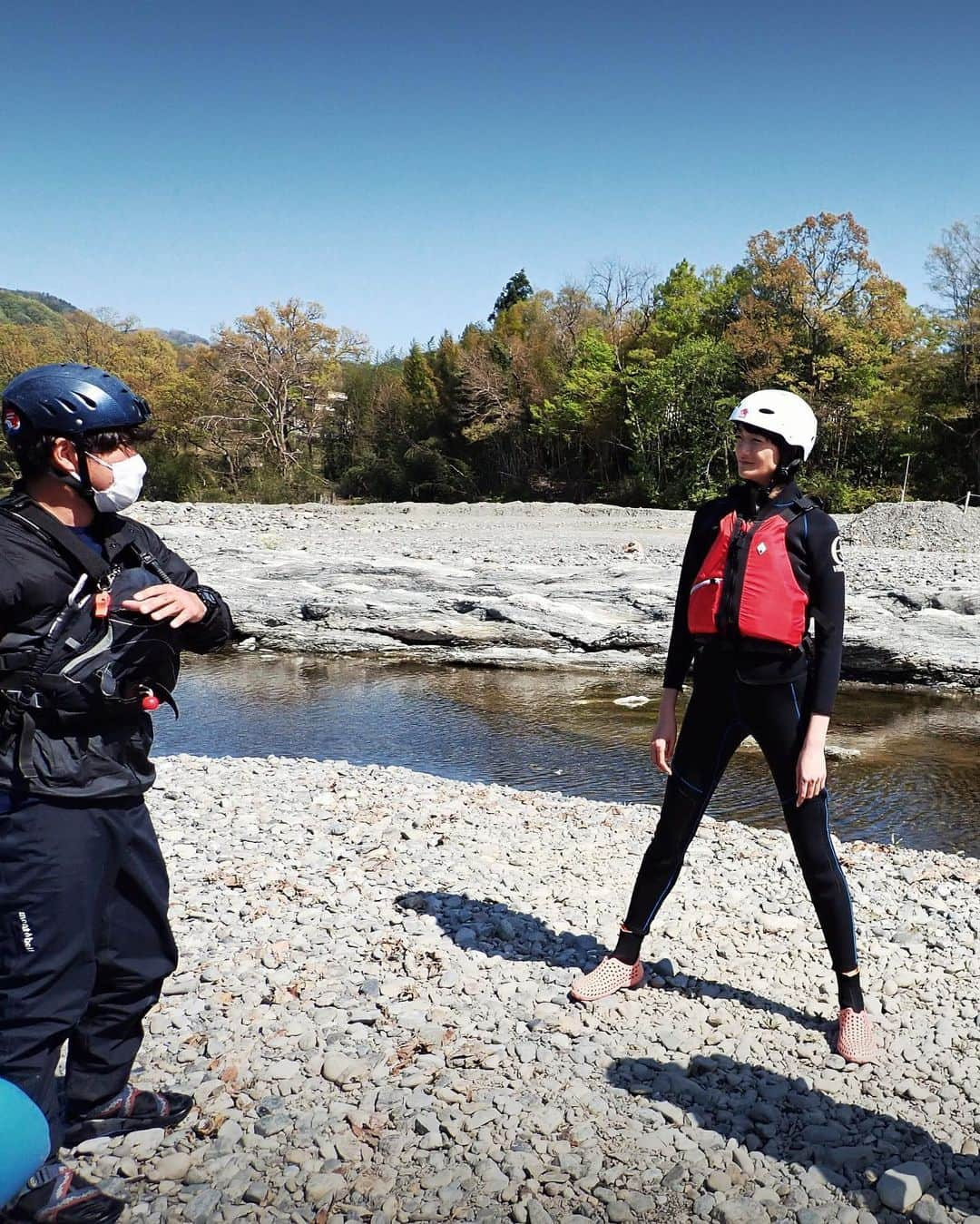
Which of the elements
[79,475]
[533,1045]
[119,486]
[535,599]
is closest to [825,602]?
[533,1045]

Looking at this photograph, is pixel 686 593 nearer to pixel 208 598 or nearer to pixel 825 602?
pixel 825 602

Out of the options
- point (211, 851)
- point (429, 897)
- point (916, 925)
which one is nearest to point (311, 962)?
point (429, 897)

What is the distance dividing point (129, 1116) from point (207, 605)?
1.69 m

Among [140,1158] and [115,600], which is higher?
[115,600]

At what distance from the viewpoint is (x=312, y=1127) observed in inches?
121

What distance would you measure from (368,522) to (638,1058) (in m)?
24.0

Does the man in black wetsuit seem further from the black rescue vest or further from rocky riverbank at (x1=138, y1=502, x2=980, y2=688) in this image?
rocky riverbank at (x1=138, y1=502, x2=980, y2=688)

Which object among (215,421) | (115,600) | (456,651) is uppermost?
(215,421)

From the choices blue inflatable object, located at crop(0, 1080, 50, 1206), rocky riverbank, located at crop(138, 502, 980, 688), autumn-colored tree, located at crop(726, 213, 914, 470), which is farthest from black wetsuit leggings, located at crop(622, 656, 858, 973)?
autumn-colored tree, located at crop(726, 213, 914, 470)

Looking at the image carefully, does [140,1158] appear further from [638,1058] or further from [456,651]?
[456,651]

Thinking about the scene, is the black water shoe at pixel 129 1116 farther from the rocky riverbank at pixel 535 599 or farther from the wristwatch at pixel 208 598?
the rocky riverbank at pixel 535 599

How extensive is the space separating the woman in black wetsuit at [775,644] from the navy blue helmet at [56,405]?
209 cm

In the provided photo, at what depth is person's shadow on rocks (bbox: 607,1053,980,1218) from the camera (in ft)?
9.48

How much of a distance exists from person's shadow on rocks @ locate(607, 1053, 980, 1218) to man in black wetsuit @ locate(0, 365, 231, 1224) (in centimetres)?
182
